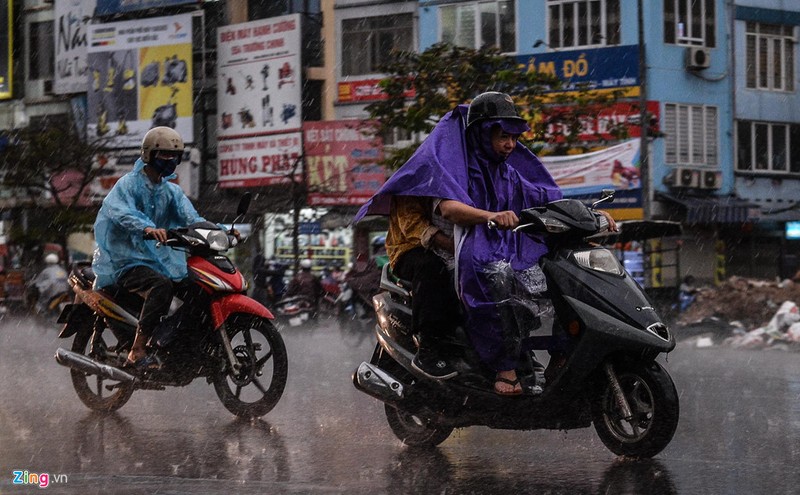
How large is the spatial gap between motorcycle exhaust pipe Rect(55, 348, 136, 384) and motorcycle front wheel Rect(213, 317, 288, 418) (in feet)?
1.75

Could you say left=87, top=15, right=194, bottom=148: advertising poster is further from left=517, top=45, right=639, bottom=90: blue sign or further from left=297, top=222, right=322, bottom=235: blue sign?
left=517, top=45, right=639, bottom=90: blue sign

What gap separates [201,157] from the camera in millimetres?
36438

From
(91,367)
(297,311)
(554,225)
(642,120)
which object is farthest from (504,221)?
(642,120)

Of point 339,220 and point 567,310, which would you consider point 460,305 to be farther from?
point 339,220

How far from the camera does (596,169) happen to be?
23.5m

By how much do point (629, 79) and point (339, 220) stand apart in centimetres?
851

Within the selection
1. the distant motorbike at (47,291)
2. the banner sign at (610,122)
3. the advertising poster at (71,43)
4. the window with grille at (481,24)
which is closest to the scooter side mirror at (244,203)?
the distant motorbike at (47,291)

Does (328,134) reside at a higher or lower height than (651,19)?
lower

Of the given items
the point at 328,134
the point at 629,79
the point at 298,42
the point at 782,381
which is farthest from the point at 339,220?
the point at 782,381

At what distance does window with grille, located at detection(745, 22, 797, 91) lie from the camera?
32.6 m

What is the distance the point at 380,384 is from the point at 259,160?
28535 millimetres

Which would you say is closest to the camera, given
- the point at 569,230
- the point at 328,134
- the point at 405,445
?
the point at 569,230

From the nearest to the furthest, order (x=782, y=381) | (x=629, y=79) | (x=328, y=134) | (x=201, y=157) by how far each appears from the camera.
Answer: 1. (x=782, y=381)
2. (x=629, y=79)
3. (x=328, y=134)
4. (x=201, y=157)

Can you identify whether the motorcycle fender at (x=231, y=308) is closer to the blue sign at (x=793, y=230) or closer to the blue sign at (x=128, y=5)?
the blue sign at (x=793, y=230)
